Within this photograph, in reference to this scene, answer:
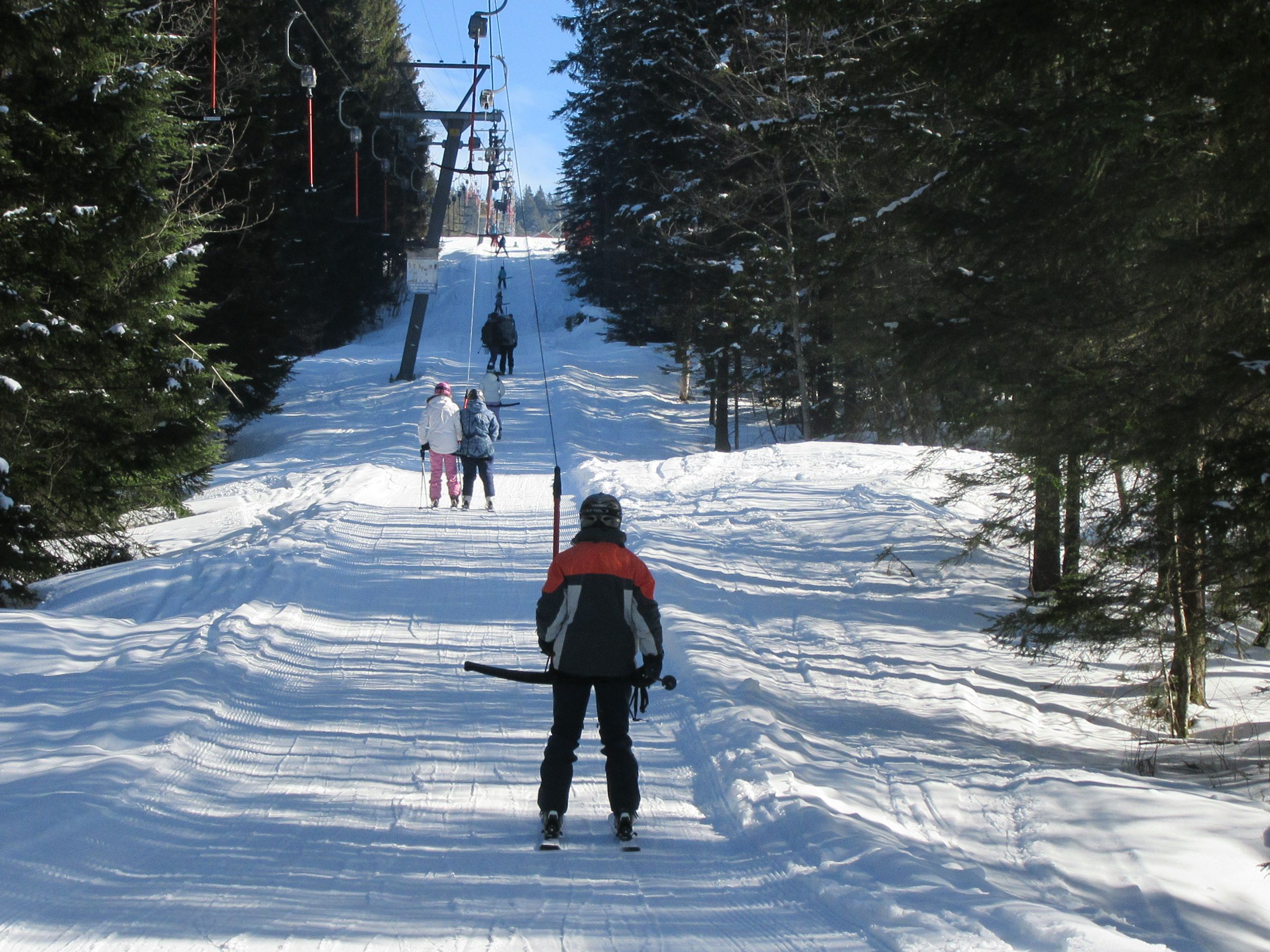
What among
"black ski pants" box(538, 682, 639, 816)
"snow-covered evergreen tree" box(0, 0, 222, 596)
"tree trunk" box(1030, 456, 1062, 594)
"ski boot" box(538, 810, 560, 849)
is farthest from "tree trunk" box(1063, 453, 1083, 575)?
"snow-covered evergreen tree" box(0, 0, 222, 596)

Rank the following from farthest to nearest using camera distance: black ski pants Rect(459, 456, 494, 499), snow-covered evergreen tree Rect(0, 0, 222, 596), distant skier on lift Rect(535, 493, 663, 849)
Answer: black ski pants Rect(459, 456, 494, 499)
snow-covered evergreen tree Rect(0, 0, 222, 596)
distant skier on lift Rect(535, 493, 663, 849)

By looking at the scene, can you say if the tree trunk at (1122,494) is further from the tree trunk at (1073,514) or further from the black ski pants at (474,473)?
the black ski pants at (474,473)

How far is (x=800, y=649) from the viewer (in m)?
9.41

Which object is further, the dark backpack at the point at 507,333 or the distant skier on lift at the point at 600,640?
the dark backpack at the point at 507,333

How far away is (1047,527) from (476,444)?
9.27 meters

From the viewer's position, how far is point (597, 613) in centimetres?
514

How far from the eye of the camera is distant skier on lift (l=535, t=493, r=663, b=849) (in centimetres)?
512

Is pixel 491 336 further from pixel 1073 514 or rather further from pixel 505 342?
pixel 1073 514

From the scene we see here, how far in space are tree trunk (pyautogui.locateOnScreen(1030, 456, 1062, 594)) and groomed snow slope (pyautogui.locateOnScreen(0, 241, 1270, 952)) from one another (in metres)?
0.68

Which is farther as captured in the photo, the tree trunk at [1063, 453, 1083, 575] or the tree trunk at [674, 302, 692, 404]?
the tree trunk at [674, 302, 692, 404]

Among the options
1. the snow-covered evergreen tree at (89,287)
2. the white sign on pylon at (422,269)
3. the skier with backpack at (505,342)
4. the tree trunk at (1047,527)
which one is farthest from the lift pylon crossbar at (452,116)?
the tree trunk at (1047,527)

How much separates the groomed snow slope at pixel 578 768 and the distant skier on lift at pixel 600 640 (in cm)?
48

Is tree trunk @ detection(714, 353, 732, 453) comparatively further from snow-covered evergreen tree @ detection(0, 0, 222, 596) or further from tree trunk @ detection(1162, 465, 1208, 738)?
tree trunk @ detection(1162, 465, 1208, 738)

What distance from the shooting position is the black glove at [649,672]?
5.15 m
